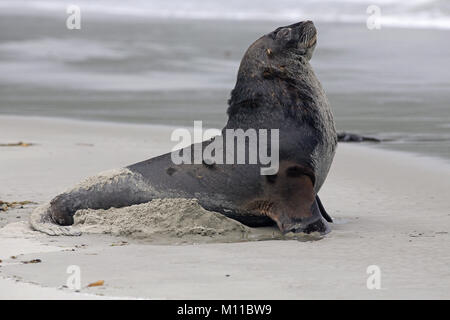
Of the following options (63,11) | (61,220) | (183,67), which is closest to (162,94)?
(183,67)

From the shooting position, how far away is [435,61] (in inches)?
845

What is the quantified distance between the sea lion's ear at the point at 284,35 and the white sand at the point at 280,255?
1.45 m

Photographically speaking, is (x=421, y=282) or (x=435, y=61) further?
(x=435, y=61)

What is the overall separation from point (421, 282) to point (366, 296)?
47cm

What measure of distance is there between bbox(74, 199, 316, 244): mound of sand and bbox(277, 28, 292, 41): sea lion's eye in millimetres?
1370

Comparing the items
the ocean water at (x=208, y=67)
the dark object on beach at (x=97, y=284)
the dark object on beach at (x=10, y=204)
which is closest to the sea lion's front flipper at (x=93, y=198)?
the dark object on beach at (x=10, y=204)

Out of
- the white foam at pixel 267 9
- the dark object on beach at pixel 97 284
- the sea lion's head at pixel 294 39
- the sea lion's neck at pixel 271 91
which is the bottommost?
the dark object on beach at pixel 97 284

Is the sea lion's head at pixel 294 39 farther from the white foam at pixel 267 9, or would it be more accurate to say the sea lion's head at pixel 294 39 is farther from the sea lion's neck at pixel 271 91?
the white foam at pixel 267 9

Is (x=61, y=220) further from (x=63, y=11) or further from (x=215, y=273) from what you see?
(x=63, y=11)

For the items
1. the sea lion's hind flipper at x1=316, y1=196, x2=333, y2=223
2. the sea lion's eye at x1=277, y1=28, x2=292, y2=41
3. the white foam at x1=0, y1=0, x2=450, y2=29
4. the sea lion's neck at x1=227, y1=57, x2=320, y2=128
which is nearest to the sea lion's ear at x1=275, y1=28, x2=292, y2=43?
the sea lion's eye at x1=277, y1=28, x2=292, y2=41

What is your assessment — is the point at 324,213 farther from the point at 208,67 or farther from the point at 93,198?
the point at 208,67

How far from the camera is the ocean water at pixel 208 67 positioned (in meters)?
14.6

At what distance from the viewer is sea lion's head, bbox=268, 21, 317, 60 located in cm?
709

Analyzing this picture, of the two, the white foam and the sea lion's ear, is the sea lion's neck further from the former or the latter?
the white foam
